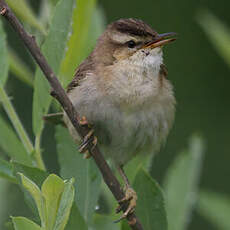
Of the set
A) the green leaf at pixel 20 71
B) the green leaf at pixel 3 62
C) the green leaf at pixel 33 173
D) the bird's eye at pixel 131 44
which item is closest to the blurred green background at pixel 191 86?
the bird's eye at pixel 131 44

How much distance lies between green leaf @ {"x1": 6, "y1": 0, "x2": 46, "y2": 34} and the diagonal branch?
59cm

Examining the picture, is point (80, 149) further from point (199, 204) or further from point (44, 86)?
point (199, 204)

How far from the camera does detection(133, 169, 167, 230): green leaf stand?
7.13 ft

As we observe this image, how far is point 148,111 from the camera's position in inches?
119

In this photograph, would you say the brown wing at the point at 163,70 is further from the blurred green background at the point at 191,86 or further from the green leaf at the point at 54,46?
the blurred green background at the point at 191,86

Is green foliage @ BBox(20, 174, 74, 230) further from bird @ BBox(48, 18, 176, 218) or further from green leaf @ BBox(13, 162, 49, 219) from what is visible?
bird @ BBox(48, 18, 176, 218)

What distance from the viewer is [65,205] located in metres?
1.71

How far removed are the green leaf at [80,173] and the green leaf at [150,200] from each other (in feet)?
0.70

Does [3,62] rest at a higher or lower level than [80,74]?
higher

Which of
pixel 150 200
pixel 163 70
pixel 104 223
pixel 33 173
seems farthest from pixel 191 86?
pixel 33 173

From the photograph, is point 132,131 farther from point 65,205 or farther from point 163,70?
point 65,205

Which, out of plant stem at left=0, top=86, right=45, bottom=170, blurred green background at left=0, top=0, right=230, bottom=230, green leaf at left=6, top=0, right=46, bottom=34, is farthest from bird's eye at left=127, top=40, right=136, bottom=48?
blurred green background at left=0, top=0, right=230, bottom=230

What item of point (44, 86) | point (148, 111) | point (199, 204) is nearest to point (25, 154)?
point (44, 86)

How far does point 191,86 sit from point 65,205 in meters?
5.12
